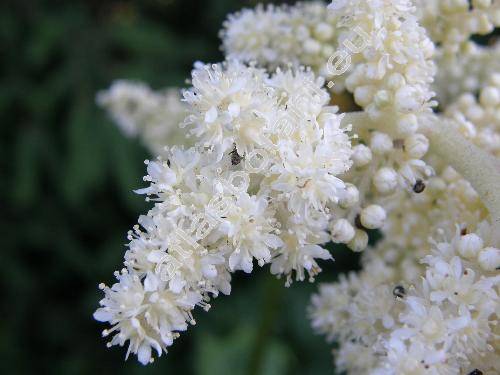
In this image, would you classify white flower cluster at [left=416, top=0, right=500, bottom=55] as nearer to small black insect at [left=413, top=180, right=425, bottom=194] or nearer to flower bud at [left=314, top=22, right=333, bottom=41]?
flower bud at [left=314, top=22, right=333, bottom=41]

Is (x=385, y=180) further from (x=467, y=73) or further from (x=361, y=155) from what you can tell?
(x=467, y=73)

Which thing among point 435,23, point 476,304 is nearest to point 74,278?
point 435,23

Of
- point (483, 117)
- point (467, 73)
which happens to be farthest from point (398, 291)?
point (467, 73)

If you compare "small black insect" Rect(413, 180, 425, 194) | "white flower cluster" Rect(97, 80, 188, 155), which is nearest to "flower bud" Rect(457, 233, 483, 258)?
"small black insect" Rect(413, 180, 425, 194)

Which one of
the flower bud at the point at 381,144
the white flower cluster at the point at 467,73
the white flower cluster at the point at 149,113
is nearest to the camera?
the flower bud at the point at 381,144

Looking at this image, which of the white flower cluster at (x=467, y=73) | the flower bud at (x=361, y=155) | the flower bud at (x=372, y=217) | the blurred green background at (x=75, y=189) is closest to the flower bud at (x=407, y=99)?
the flower bud at (x=361, y=155)

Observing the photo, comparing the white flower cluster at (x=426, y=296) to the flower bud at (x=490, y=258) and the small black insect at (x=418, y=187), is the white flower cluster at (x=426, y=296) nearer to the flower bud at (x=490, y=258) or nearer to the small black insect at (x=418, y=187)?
the flower bud at (x=490, y=258)

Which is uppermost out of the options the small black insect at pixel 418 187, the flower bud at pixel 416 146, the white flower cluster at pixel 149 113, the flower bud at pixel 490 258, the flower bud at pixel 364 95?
the white flower cluster at pixel 149 113
